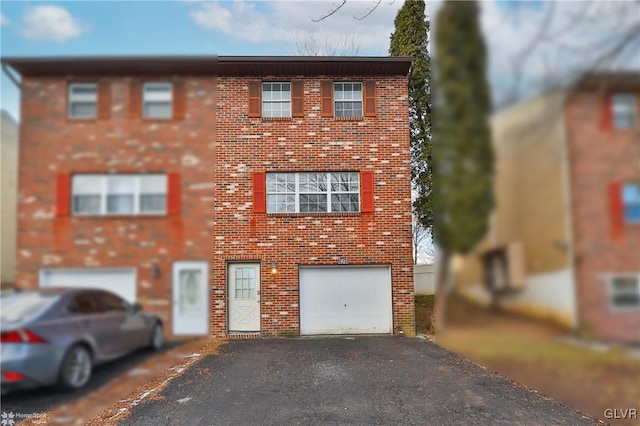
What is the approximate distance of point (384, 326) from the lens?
33.3 feet

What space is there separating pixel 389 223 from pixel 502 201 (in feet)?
31.8

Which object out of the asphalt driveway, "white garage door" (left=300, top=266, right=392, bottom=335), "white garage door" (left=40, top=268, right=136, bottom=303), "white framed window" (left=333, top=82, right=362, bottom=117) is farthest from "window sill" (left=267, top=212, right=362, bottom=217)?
"white garage door" (left=40, top=268, right=136, bottom=303)

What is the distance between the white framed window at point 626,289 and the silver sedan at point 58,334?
0.89 meters

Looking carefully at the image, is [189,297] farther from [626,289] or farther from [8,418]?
[626,289]

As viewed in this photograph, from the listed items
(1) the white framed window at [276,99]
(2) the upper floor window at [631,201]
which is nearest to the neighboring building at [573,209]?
(2) the upper floor window at [631,201]

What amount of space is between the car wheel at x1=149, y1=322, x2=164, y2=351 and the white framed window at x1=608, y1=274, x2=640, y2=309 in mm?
906

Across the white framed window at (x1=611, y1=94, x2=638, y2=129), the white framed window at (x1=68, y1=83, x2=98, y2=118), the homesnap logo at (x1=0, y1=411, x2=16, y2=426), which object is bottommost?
the homesnap logo at (x1=0, y1=411, x2=16, y2=426)

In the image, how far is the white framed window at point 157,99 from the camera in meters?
1.03

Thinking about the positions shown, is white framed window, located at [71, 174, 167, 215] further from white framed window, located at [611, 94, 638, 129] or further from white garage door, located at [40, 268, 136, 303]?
white framed window, located at [611, 94, 638, 129]

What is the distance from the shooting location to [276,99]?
10500 millimetres

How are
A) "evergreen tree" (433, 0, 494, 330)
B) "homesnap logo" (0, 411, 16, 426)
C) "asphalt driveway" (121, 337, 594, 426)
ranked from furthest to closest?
"asphalt driveway" (121, 337, 594, 426) < "homesnap logo" (0, 411, 16, 426) < "evergreen tree" (433, 0, 494, 330)

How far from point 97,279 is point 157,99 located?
0.45 meters

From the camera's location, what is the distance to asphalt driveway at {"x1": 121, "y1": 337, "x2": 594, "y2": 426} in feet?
13.8

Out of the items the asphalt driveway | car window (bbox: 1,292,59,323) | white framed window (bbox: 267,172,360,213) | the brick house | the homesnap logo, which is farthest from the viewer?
white framed window (bbox: 267,172,360,213)
